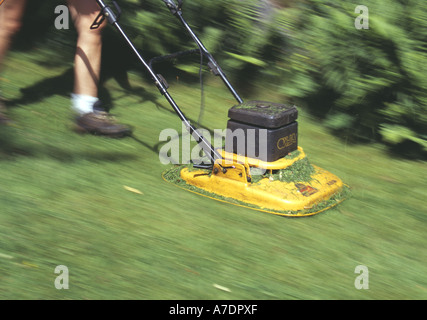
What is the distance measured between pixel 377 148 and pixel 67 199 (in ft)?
7.37

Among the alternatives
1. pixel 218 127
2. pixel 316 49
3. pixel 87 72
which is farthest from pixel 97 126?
pixel 316 49

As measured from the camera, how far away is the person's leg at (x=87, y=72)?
153 inches

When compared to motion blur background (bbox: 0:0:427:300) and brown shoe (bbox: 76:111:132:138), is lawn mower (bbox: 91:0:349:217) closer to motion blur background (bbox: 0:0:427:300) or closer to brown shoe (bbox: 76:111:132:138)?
motion blur background (bbox: 0:0:427:300)

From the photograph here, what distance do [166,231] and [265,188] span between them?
0.63 meters

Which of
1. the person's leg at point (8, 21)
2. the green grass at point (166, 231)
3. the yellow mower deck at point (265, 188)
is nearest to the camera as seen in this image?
the green grass at point (166, 231)

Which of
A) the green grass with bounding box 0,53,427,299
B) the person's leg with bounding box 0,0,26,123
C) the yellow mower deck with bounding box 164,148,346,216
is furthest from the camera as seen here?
the person's leg with bounding box 0,0,26,123

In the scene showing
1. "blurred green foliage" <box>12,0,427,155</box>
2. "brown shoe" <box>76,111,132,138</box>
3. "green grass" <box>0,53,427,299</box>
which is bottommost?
"green grass" <box>0,53,427,299</box>

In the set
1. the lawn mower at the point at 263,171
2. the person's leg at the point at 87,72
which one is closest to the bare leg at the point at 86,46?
the person's leg at the point at 87,72

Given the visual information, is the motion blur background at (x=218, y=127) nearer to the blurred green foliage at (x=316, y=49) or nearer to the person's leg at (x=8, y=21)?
the blurred green foliage at (x=316, y=49)

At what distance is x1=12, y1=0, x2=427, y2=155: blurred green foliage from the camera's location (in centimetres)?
392

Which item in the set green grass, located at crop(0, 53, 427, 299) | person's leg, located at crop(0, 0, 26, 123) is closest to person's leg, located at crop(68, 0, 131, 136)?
green grass, located at crop(0, 53, 427, 299)

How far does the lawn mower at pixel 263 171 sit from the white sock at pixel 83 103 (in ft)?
2.26

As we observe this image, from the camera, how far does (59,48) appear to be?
537cm

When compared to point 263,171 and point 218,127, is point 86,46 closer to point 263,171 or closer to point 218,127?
point 218,127
